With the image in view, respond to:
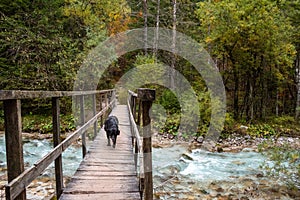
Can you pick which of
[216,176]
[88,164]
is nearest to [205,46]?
[216,176]

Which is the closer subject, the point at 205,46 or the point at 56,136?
the point at 56,136

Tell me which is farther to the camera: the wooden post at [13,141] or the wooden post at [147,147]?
the wooden post at [147,147]

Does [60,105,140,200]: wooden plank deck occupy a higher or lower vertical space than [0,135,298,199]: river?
higher

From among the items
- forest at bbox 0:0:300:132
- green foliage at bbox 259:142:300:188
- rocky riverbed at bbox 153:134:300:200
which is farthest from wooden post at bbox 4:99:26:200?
forest at bbox 0:0:300:132

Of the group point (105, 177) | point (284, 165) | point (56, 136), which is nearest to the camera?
point (56, 136)

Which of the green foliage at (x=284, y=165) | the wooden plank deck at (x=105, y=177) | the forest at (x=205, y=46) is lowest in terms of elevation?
the green foliage at (x=284, y=165)

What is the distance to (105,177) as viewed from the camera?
3221 millimetres

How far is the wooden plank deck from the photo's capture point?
105 inches

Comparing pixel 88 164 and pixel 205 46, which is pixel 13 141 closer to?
pixel 88 164

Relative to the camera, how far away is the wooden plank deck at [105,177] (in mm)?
2677

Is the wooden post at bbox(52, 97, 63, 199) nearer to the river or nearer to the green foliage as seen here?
the river

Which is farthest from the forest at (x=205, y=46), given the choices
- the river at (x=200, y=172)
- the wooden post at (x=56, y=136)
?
the wooden post at (x=56, y=136)

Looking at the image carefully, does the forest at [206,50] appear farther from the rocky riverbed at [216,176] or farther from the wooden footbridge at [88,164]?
the wooden footbridge at [88,164]

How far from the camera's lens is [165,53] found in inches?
742
